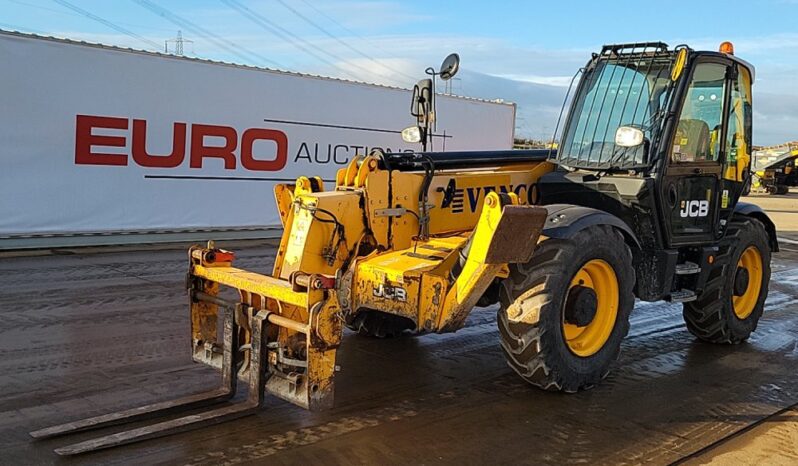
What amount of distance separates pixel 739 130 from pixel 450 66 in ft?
9.15

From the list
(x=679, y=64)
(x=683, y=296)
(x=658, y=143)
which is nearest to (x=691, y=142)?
(x=658, y=143)

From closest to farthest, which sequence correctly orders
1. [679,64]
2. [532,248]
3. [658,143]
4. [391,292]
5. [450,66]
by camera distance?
1. [532,248]
2. [391,292]
3. [679,64]
4. [450,66]
5. [658,143]

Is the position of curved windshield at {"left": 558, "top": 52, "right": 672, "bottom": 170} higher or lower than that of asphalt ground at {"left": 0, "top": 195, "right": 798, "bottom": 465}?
higher

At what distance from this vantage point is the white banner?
10773mm

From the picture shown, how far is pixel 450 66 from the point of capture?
5746 millimetres

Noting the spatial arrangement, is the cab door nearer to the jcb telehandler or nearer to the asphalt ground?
the jcb telehandler

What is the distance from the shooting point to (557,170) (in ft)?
21.3

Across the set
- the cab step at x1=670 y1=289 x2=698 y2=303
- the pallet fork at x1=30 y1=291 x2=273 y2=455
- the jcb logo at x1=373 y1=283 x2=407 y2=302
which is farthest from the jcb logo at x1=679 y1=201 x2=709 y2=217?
the pallet fork at x1=30 y1=291 x2=273 y2=455

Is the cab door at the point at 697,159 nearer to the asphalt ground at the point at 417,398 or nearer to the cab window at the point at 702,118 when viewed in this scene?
the cab window at the point at 702,118

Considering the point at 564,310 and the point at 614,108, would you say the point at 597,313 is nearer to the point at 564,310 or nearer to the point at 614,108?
the point at 564,310

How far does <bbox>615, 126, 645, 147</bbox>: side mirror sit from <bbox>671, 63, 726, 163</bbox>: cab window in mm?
754

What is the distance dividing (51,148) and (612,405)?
8.90 metres

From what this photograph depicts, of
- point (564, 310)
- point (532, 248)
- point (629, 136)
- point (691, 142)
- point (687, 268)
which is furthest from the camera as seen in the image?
point (687, 268)

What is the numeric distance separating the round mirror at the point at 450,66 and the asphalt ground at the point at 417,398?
2180 millimetres
